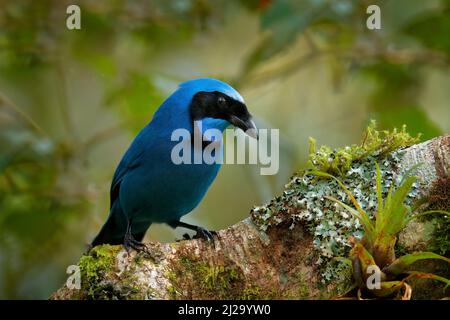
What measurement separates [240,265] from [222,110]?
4.80ft

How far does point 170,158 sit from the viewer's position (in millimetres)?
3840

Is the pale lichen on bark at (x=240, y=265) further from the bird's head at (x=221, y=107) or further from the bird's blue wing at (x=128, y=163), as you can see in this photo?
the bird's blue wing at (x=128, y=163)

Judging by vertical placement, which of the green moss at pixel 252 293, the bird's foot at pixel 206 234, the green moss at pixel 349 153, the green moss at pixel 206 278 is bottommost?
the green moss at pixel 252 293

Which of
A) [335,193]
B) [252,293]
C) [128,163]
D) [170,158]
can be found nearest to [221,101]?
[170,158]

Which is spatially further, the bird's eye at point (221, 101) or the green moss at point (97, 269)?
the bird's eye at point (221, 101)

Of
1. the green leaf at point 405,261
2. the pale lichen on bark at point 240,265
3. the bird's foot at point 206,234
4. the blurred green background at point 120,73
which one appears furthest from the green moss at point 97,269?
the blurred green background at point 120,73

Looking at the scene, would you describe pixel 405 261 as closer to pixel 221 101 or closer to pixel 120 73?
pixel 221 101

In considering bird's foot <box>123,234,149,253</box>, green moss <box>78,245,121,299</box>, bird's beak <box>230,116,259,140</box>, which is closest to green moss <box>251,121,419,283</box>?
bird's foot <box>123,234,149,253</box>

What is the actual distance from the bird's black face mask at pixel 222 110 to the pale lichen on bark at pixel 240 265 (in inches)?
48.9

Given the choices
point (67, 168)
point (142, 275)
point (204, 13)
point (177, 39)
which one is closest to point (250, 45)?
point (177, 39)

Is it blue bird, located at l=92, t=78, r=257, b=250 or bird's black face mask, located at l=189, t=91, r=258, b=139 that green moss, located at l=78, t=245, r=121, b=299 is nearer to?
blue bird, located at l=92, t=78, r=257, b=250

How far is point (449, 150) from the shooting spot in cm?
262

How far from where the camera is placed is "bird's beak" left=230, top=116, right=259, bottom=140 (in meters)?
3.83

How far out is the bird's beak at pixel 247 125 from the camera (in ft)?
12.6
